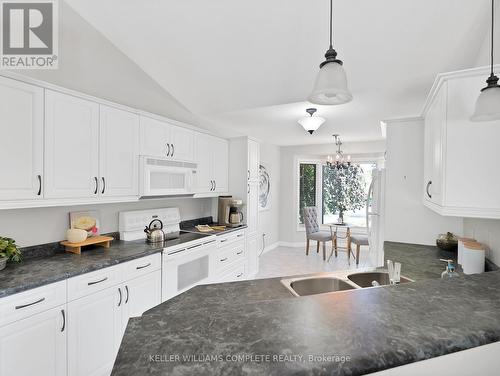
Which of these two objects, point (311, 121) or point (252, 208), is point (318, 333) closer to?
point (311, 121)

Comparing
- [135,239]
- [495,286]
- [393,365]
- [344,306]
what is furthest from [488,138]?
[135,239]

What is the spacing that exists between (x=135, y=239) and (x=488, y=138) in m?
3.13

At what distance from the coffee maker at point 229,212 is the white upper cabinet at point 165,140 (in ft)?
2.86

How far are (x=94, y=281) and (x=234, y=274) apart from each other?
2171 millimetres

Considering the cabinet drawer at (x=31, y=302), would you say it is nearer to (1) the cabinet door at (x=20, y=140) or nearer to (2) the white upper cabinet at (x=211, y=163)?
(1) the cabinet door at (x=20, y=140)

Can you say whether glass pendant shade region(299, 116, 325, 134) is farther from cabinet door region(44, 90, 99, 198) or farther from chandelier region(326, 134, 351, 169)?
cabinet door region(44, 90, 99, 198)

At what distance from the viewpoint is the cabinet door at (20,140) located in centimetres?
184

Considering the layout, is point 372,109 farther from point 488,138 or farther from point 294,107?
point 488,138

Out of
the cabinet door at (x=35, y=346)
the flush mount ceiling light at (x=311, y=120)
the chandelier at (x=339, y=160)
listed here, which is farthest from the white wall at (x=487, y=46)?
the cabinet door at (x=35, y=346)

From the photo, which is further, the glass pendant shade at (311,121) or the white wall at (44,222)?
the glass pendant shade at (311,121)

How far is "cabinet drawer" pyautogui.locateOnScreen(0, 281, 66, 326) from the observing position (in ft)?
5.12

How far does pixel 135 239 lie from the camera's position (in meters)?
3.08

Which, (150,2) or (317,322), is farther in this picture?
(150,2)

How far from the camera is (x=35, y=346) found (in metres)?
1.69
